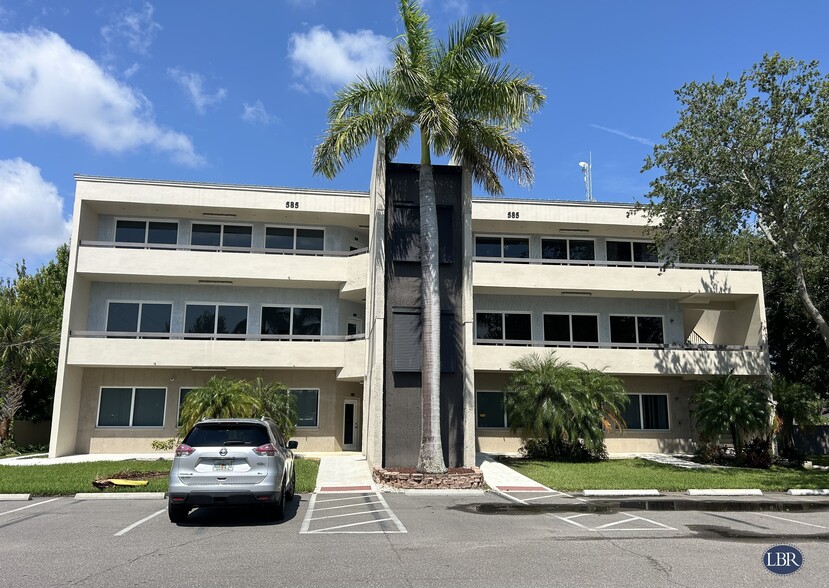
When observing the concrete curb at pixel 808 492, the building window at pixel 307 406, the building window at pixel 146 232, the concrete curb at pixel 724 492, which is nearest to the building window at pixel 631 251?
the concrete curb at pixel 808 492

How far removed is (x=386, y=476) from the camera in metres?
16.1

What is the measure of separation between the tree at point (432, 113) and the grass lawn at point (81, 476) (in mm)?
4281

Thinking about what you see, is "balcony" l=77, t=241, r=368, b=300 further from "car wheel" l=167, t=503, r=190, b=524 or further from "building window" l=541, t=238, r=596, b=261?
"car wheel" l=167, t=503, r=190, b=524

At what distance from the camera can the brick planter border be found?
15820 millimetres

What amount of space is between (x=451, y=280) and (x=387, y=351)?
9.69 feet

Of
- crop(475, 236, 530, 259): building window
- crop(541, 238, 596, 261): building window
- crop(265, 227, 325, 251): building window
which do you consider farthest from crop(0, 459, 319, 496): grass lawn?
crop(541, 238, 596, 261): building window

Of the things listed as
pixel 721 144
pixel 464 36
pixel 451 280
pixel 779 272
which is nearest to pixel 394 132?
pixel 464 36

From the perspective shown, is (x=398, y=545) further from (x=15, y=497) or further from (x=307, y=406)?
(x=307, y=406)

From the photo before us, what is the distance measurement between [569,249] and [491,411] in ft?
26.2

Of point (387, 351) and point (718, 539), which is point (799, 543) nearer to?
point (718, 539)

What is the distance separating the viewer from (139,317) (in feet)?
83.0

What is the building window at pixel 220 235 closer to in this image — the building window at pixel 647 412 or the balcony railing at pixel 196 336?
the balcony railing at pixel 196 336

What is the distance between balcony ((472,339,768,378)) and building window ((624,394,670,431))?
1841 mm

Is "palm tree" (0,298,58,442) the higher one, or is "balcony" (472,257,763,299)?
"balcony" (472,257,763,299)
